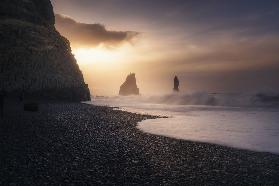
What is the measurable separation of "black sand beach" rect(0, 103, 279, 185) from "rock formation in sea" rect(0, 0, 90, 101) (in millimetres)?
37386

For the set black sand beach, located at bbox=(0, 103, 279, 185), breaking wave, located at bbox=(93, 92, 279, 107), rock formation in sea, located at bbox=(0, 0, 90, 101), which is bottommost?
black sand beach, located at bbox=(0, 103, 279, 185)

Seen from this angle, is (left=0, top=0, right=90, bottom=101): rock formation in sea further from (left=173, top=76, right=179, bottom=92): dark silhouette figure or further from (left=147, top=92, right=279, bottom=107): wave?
(left=173, top=76, right=179, bottom=92): dark silhouette figure

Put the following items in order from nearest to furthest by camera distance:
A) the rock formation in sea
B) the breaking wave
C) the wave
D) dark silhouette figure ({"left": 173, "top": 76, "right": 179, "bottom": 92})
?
the rock formation in sea < the breaking wave < the wave < dark silhouette figure ({"left": 173, "top": 76, "right": 179, "bottom": 92})

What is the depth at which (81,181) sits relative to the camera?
416 inches

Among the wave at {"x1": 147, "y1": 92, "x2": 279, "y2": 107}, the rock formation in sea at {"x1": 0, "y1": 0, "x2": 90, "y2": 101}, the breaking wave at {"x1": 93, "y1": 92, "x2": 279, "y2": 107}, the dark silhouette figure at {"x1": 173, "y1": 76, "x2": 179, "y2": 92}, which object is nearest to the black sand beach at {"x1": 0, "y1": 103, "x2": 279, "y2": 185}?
the rock formation in sea at {"x1": 0, "y1": 0, "x2": 90, "y2": 101}

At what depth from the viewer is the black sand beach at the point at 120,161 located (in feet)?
36.2

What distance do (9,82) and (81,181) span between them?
47.1 meters

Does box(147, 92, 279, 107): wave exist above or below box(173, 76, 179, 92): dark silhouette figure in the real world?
below

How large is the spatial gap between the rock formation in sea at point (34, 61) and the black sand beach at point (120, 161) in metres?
37.4

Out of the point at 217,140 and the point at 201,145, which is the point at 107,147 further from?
the point at 217,140

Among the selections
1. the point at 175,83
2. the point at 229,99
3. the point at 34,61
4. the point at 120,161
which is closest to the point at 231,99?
the point at 229,99

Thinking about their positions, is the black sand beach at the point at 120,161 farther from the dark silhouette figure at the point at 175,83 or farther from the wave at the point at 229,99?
the dark silhouette figure at the point at 175,83

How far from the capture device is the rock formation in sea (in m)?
54.6

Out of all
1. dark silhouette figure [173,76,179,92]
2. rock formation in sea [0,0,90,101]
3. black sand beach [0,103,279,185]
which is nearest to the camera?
black sand beach [0,103,279,185]
